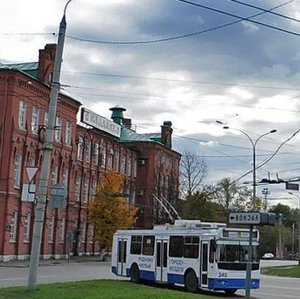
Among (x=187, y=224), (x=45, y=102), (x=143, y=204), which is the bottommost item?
(x=187, y=224)

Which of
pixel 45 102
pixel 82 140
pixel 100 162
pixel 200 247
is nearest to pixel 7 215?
pixel 45 102

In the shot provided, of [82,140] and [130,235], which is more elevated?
[82,140]

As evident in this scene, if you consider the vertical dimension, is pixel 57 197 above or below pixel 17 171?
below

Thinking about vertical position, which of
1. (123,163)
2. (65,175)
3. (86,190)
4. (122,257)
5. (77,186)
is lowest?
(122,257)

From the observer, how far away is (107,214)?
215 ft

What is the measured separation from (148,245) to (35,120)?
28.0m

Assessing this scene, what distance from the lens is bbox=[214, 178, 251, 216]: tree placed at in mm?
98688

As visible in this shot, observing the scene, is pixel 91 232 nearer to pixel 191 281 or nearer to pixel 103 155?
pixel 103 155

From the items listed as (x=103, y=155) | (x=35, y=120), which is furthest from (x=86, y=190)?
(x=35, y=120)

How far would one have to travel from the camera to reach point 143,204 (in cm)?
8319

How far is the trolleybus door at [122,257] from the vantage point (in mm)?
32750

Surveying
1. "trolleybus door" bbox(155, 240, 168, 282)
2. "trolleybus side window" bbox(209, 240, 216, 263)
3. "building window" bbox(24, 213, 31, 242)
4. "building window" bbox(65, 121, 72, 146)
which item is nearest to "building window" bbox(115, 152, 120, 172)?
"building window" bbox(65, 121, 72, 146)

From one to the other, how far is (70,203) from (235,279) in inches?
1567

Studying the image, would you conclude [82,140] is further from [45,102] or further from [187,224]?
[187,224]
